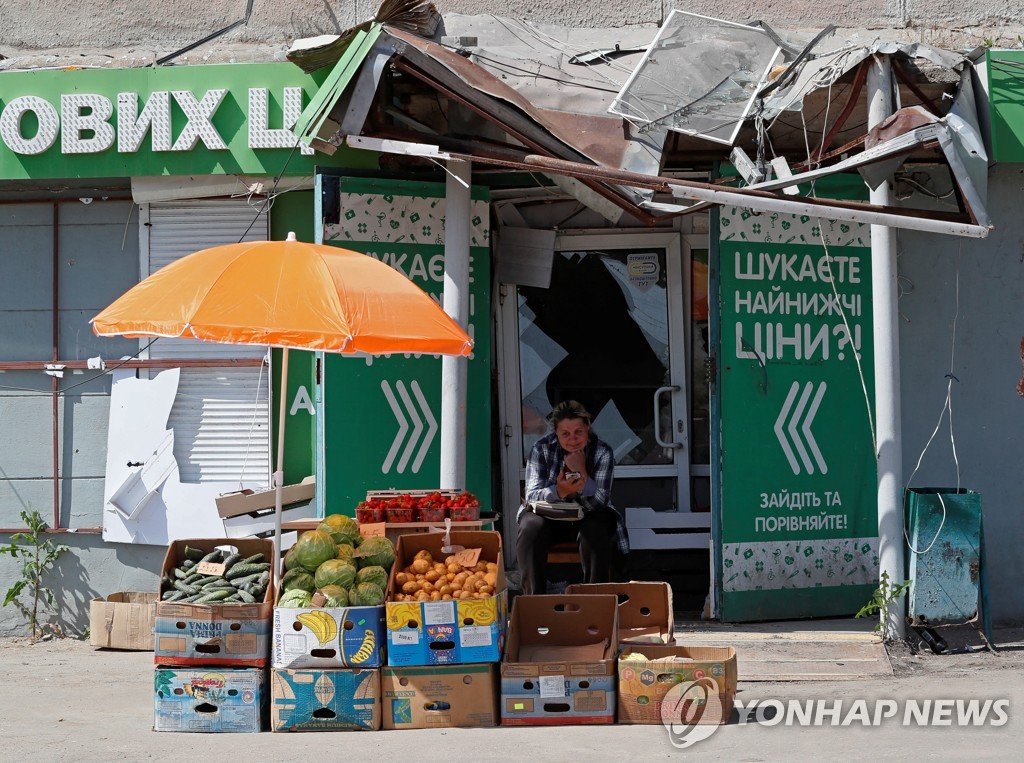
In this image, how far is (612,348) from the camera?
8.77 metres

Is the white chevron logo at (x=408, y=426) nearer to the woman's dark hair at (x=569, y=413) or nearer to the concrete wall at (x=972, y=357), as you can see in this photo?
the woman's dark hair at (x=569, y=413)

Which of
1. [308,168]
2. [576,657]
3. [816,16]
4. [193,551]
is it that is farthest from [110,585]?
[816,16]

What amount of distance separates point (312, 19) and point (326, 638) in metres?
4.74

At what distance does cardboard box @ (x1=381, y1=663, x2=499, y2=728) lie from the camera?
529cm

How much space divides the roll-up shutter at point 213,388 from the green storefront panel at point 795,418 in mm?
3141

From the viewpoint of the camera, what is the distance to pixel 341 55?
730 centimetres

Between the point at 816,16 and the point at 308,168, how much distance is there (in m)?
3.67

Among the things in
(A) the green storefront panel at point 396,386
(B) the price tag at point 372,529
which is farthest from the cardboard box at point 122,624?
(B) the price tag at point 372,529

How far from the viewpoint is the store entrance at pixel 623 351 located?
869 centimetres

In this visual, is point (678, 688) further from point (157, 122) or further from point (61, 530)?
point (157, 122)

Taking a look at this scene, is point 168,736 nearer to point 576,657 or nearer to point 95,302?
point 576,657

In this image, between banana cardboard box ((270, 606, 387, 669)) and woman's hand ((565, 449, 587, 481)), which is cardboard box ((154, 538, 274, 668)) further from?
woman's hand ((565, 449, 587, 481))

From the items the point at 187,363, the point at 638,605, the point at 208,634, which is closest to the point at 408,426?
the point at 187,363

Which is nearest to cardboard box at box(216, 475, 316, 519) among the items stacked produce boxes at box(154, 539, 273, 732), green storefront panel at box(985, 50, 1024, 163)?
stacked produce boxes at box(154, 539, 273, 732)
